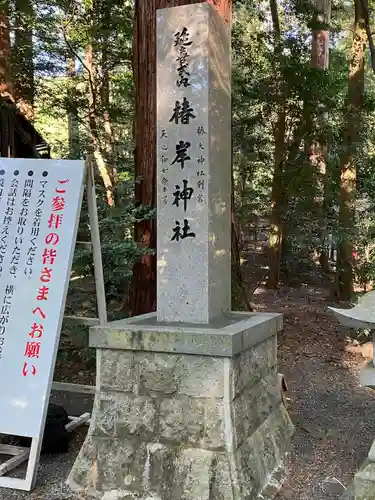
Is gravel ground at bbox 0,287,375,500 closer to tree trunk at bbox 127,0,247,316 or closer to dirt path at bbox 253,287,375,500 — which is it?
dirt path at bbox 253,287,375,500

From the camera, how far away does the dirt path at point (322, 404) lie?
11.2 ft

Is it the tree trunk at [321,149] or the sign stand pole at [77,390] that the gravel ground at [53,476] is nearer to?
the sign stand pole at [77,390]

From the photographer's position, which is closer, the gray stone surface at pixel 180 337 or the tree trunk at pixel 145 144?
the gray stone surface at pixel 180 337

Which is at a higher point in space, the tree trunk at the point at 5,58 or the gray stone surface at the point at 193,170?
the tree trunk at the point at 5,58

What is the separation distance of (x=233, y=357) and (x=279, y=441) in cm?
109

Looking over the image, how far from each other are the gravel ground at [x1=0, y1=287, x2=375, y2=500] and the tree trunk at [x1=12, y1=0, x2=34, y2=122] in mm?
6171

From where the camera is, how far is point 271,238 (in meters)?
10.4

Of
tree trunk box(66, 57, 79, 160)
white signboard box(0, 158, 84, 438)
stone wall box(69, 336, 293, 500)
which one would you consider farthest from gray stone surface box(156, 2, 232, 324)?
tree trunk box(66, 57, 79, 160)

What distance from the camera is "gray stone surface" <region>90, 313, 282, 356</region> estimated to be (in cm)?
296

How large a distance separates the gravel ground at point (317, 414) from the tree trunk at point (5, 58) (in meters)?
5.36

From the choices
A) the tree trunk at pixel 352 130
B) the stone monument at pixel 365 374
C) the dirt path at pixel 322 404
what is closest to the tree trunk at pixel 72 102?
the tree trunk at pixel 352 130

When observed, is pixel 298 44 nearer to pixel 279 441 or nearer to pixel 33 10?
pixel 33 10

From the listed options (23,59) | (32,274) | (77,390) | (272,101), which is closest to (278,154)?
(272,101)

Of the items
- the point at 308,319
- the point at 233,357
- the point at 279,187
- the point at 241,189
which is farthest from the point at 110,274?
the point at 241,189
